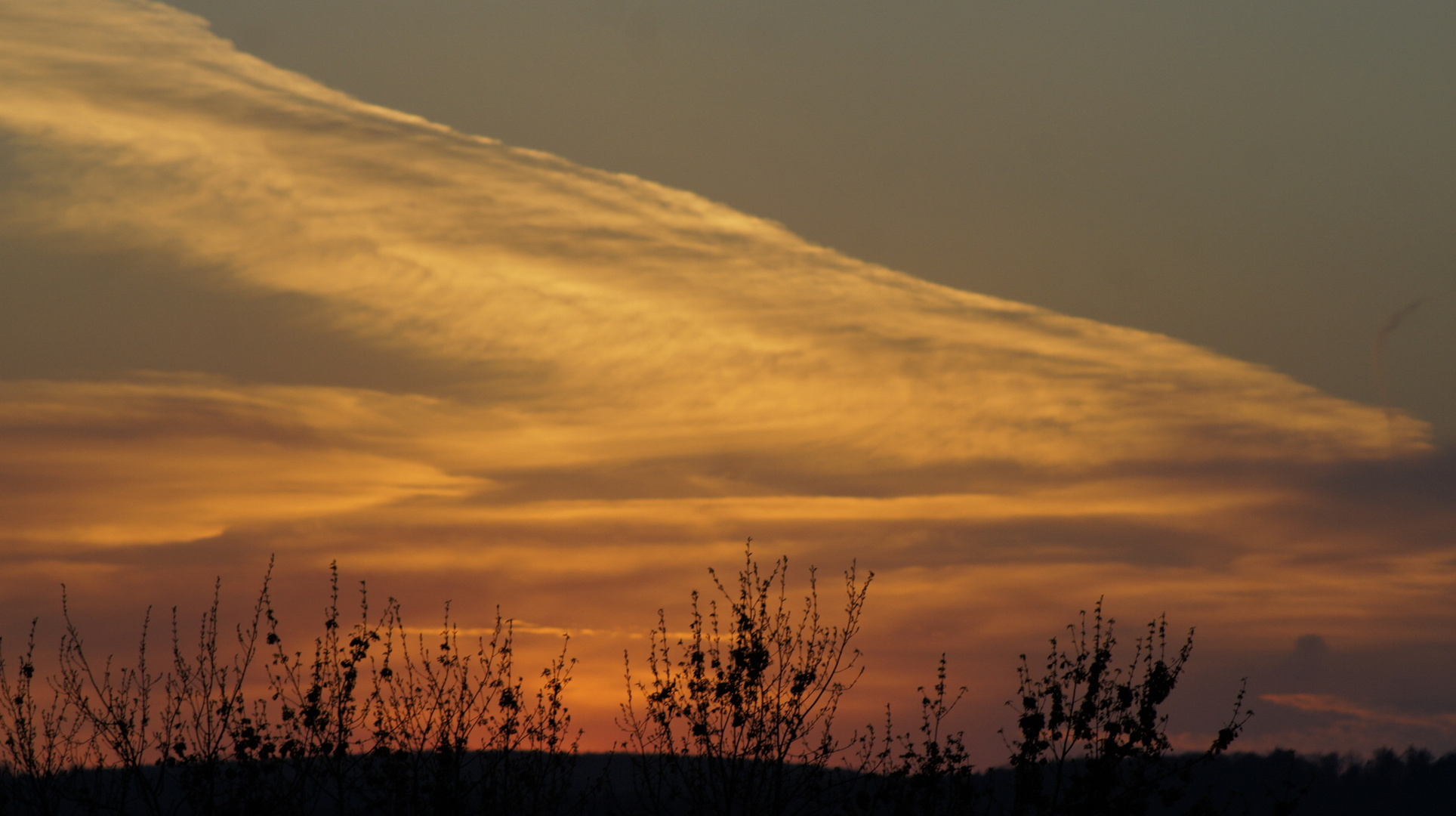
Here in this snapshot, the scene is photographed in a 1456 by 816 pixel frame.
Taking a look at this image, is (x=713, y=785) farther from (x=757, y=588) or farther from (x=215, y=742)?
(x=215, y=742)

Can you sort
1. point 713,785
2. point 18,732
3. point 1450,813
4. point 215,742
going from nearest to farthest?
point 713,785 → point 215,742 → point 18,732 → point 1450,813

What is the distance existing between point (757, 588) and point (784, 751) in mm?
2448

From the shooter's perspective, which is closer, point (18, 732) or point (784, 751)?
point (784, 751)

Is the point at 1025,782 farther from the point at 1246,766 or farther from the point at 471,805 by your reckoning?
the point at 1246,766

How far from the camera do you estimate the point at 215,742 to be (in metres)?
22.0

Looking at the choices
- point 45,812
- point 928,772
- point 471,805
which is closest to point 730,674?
point 928,772

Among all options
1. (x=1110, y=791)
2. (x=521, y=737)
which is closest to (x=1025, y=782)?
(x=1110, y=791)

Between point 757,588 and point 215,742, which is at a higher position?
point 757,588

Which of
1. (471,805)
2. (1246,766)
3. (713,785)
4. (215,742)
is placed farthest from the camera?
(1246,766)

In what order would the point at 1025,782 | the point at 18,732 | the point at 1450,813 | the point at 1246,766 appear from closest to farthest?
the point at 1025,782, the point at 18,732, the point at 1246,766, the point at 1450,813

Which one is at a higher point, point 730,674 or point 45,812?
point 730,674

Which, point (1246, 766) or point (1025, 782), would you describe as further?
point (1246, 766)

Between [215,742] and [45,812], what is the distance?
3544 mm

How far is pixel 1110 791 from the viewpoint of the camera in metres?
19.5
